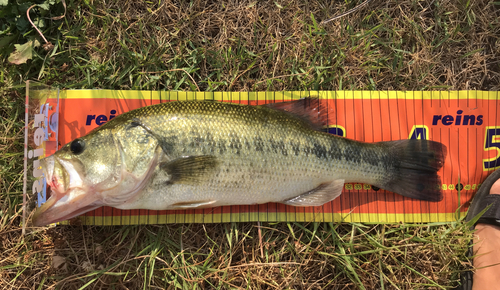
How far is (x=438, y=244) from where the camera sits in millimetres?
2885

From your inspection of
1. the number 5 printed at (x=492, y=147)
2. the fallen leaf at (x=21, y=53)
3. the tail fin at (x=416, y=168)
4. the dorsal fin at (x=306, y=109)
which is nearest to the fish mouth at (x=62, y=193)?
the fallen leaf at (x=21, y=53)

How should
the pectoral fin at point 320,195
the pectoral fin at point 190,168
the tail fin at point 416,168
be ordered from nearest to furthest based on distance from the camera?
the pectoral fin at point 190,168, the pectoral fin at point 320,195, the tail fin at point 416,168

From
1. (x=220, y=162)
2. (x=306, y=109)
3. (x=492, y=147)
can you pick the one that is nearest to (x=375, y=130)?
(x=306, y=109)

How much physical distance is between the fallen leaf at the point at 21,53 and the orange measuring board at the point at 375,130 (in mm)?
499

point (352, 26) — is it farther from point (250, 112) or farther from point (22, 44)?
point (22, 44)

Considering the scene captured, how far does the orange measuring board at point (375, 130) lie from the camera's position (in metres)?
2.94

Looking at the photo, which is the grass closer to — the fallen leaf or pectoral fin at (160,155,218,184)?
the fallen leaf

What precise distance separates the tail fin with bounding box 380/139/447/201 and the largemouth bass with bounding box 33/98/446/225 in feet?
0.03

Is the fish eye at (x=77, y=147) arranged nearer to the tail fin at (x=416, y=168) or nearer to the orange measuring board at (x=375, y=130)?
the orange measuring board at (x=375, y=130)

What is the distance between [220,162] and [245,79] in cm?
112

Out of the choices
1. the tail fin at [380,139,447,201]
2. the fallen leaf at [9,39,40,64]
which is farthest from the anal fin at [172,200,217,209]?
the fallen leaf at [9,39,40,64]

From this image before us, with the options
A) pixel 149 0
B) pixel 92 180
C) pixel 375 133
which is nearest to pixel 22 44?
pixel 149 0

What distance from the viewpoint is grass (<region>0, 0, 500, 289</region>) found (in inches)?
113

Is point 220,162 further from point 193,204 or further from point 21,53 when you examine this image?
point 21,53
